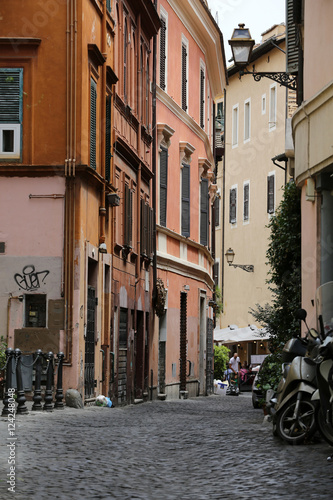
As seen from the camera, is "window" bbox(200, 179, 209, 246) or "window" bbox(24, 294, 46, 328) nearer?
"window" bbox(24, 294, 46, 328)

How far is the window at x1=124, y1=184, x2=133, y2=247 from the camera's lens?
23953 mm

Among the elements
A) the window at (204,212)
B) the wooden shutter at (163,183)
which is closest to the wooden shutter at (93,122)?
the wooden shutter at (163,183)

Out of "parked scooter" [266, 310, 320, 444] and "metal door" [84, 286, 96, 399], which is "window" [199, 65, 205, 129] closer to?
"metal door" [84, 286, 96, 399]

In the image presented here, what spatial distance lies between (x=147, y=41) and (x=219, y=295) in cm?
2469

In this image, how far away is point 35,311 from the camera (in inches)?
739

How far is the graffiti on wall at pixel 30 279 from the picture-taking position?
18672mm

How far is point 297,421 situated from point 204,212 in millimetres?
24048

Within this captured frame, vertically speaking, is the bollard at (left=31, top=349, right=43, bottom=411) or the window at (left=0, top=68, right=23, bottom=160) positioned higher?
the window at (left=0, top=68, right=23, bottom=160)

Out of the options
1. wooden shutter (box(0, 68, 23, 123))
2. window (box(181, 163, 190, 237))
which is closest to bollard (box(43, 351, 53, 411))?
wooden shutter (box(0, 68, 23, 123))

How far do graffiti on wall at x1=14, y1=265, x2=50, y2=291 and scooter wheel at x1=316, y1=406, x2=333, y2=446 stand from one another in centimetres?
861

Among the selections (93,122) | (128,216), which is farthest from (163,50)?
(93,122)

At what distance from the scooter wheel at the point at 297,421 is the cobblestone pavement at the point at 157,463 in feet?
0.39

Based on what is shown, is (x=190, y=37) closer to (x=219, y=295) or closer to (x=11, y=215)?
(x=11, y=215)

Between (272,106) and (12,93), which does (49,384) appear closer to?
(12,93)
